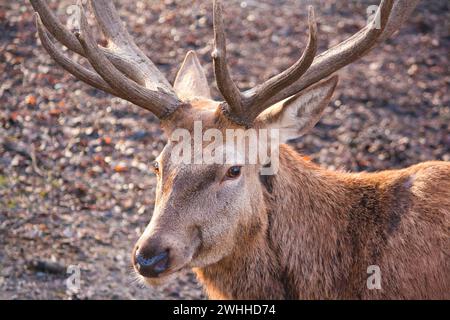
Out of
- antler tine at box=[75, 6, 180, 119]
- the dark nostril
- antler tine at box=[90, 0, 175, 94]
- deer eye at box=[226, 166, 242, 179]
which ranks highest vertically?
antler tine at box=[90, 0, 175, 94]

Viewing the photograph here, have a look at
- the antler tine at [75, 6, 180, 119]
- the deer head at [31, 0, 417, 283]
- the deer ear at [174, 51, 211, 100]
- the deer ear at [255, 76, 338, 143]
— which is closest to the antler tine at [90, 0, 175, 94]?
the deer head at [31, 0, 417, 283]

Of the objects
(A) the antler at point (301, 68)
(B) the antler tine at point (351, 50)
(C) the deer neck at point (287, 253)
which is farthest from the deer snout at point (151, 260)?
(B) the antler tine at point (351, 50)

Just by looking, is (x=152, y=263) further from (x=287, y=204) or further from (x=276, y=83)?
(x=276, y=83)

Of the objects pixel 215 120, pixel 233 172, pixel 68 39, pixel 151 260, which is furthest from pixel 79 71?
pixel 151 260

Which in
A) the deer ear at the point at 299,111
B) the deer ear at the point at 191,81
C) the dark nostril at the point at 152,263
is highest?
the deer ear at the point at 191,81

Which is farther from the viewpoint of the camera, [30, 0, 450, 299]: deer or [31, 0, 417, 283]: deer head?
[30, 0, 450, 299]: deer

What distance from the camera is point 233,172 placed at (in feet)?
15.0

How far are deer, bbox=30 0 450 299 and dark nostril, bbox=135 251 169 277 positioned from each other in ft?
0.40

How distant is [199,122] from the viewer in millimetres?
4684

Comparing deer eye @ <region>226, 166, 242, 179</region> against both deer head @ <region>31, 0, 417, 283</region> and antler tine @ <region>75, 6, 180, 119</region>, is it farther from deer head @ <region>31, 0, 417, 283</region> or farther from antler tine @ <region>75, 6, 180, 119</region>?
antler tine @ <region>75, 6, 180, 119</region>

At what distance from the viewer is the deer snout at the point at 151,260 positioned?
4.23 m

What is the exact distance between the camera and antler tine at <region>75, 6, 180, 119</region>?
463 centimetres

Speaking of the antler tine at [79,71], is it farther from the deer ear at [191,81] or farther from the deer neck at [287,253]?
the deer neck at [287,253]

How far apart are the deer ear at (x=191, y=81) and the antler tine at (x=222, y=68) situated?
0.88 meters
